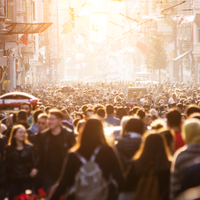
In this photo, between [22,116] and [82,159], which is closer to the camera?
[82,159]

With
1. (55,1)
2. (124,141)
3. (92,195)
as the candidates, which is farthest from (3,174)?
(55,1)

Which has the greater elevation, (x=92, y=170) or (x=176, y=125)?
(x=176, y=125)

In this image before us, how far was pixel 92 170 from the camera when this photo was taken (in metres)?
4.52

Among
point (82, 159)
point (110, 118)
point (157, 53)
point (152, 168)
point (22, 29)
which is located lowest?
point (110, 118)

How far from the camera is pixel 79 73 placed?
192 meters

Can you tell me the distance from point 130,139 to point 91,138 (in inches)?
41.6

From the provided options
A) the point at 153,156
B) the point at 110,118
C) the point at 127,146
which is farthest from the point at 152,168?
the point at 110,118

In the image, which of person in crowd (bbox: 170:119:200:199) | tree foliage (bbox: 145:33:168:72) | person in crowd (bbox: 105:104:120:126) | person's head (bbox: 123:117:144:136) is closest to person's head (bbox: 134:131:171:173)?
person in crowd (bbox: 170:119:200:199)

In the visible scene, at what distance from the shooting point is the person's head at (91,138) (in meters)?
4.67

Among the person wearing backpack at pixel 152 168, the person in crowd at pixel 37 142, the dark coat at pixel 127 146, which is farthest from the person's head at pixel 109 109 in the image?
the person wearing backpack at pixel 152 168

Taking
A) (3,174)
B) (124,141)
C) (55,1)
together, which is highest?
(55,1)

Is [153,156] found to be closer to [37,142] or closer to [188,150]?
[188,150]

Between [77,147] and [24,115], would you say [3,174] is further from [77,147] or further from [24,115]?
[24,115]

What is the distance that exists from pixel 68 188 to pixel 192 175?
3.93 feet
